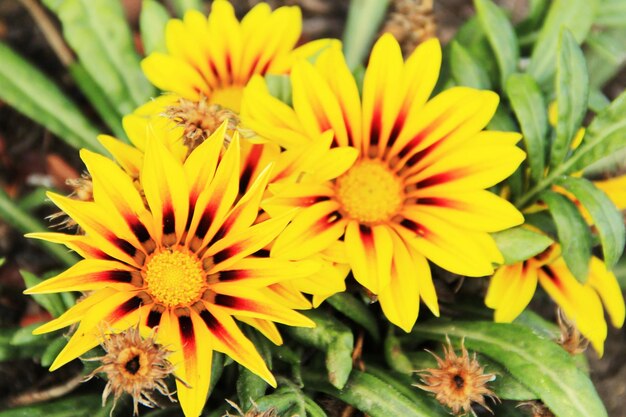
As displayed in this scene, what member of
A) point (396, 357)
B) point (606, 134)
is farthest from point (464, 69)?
point (396, 357)

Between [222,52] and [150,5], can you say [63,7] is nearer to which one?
[150,5]

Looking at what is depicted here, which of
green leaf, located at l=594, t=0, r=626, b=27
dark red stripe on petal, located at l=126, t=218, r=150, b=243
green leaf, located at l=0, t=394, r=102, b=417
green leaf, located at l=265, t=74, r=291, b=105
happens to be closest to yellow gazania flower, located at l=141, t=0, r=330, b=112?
green leaf, located at l=265, t=74, r=291, b=105

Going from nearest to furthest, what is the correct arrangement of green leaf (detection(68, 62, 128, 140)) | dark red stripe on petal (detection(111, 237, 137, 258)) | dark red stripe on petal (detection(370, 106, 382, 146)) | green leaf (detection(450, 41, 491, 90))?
dark red stripe on petal (detection(111, 237, 137, 258)) → dark red stripe on petal (detection(370, 106, 382, 146)) → green leaf (detection(450, 41, 491, 90)) → green leaf (detection(68, 62, 128, 140))

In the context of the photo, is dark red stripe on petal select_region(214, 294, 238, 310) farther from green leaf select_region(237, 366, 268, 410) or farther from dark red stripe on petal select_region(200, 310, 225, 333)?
green leaf select_region(237, 366, 268, 410)

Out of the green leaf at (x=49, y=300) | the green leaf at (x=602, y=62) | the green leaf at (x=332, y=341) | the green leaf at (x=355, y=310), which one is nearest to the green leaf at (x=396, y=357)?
the green leaf at (x=355, y=310)

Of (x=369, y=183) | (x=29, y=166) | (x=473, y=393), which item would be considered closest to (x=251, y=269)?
(x=369, y=183)

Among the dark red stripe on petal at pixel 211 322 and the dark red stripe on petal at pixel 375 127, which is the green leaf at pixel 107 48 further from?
the dark red stripe on petal at pixel 211 322
